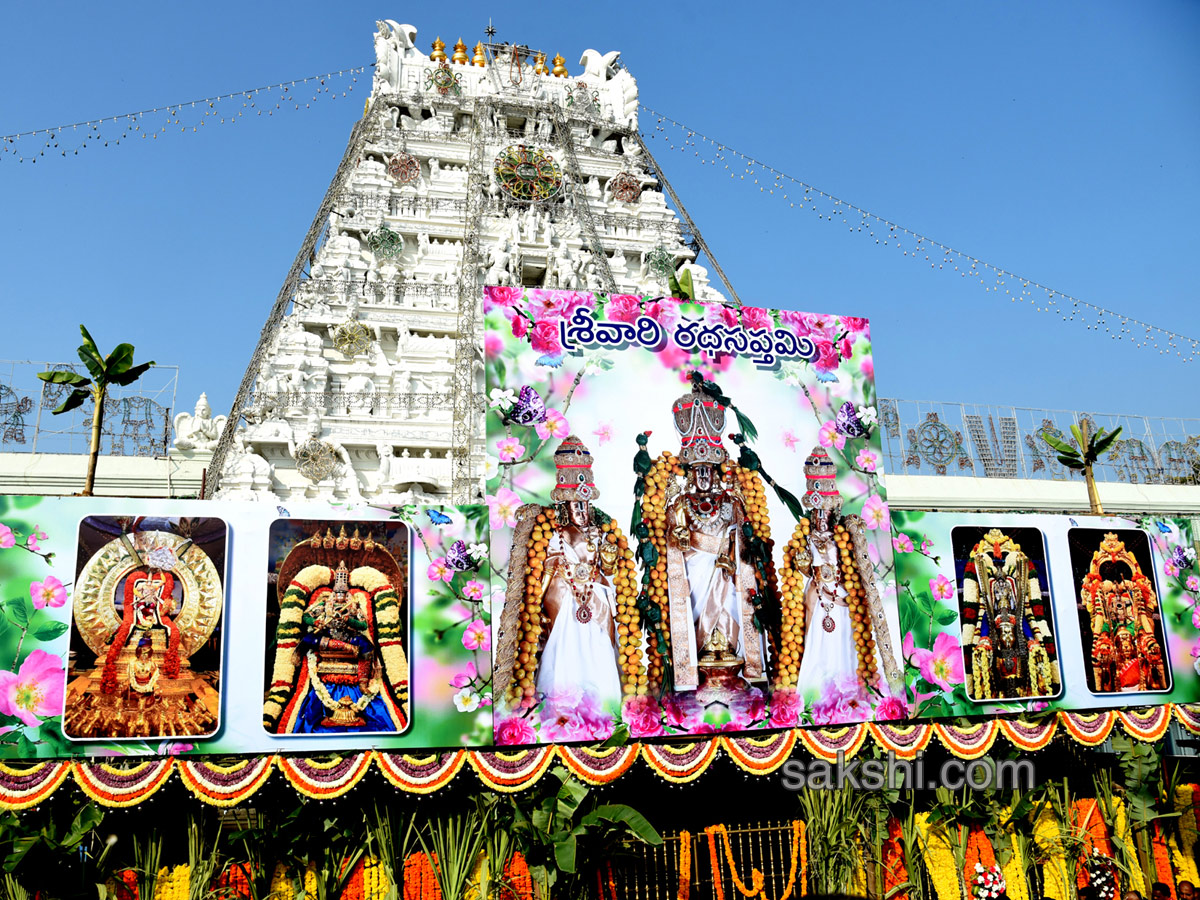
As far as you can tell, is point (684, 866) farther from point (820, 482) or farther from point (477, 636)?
point (820, 482)

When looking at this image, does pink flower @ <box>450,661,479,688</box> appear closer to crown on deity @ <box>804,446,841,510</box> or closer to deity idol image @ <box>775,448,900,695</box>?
deity idol image @ <box>775,448,900,695</box>

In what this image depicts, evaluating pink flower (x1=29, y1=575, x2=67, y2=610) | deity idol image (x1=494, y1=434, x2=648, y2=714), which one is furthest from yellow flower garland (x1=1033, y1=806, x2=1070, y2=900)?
pink flower (x1=29, y1=575, x2=67, y2=610)

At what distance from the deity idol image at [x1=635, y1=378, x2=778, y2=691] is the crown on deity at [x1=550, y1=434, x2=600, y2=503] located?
0.66 metres

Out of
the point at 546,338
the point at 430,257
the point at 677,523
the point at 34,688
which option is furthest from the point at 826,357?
the point at 430,257

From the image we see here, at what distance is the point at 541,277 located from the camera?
27766 mm

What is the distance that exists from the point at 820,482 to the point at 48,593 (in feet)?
29.7

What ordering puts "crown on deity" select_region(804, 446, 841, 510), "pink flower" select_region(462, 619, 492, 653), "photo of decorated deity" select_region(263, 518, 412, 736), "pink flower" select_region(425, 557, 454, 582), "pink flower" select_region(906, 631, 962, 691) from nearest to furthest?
1. "photo of decorated deity" select_region(263, 518, 412, 736)
2. "pink flower" select_region(462, 619, 492, 653)
3. "pink flower" select_region(425, 557, 454, 582)
4. "crown on deity" select_region(804, 446, 841, 510)
5. "pink flower" select_region(906, 631, 962, 691)

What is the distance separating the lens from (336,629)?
416 inches

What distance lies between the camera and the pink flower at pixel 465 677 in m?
10.7

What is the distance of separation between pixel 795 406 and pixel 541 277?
16279mm

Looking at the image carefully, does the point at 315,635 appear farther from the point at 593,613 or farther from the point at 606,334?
the point at 606,334

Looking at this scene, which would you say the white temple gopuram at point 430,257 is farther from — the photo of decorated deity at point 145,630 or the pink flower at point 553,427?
the photo of decorated deity at point 145,630

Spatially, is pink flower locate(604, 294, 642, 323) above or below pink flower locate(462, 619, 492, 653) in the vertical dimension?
above

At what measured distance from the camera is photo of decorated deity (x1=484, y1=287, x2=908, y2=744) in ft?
36.6
